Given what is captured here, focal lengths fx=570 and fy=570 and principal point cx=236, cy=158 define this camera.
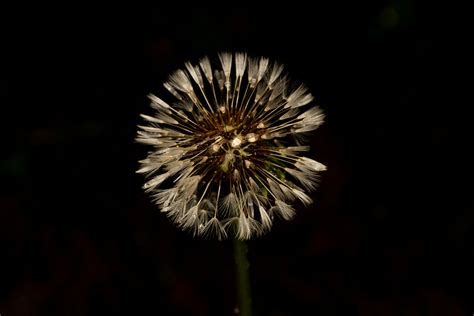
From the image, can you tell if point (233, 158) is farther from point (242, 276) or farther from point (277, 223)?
point (277, 223)

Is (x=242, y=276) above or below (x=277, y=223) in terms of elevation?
below

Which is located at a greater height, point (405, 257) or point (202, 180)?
point (405, 257)

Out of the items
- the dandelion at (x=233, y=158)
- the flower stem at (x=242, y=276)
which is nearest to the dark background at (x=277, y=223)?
the flower stem at (x=242, y=276)

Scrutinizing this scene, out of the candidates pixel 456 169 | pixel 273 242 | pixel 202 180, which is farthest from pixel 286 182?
pixel 456 169

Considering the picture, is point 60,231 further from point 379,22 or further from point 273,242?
point 379,22

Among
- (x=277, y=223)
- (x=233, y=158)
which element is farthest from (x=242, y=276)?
(x=277, y=223)

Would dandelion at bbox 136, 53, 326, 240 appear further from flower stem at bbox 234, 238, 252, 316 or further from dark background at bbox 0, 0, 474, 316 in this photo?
dark background at bbox 0, 0, 474, 316
